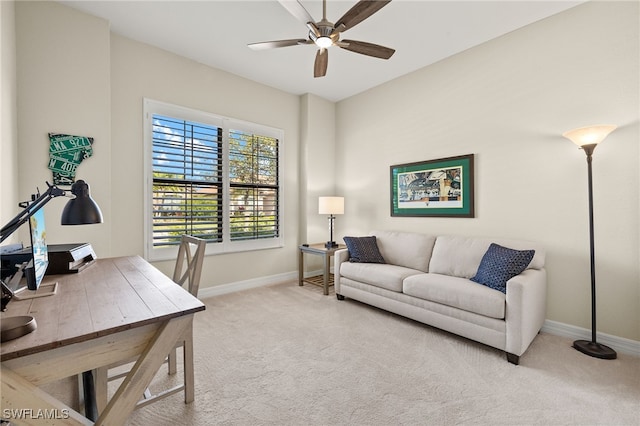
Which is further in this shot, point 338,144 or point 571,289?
point 338,144

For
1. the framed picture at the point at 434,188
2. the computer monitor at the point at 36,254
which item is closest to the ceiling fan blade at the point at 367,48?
the framed picture at the point at 434,188

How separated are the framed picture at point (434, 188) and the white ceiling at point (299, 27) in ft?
4.29

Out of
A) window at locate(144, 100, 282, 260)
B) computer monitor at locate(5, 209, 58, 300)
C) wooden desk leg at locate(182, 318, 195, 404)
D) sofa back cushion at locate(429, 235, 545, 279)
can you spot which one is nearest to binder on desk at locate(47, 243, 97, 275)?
computer monitor at locate(5, 209, 58, 300)

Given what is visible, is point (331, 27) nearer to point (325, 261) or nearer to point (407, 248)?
point (407, 248)

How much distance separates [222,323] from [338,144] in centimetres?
337

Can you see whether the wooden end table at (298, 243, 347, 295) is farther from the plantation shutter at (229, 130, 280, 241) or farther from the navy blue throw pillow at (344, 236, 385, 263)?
the plantation shutter at (229, 130, 280, 241)

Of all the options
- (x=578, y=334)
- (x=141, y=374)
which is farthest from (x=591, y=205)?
(x=141, y=374)

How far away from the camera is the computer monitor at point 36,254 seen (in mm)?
1152

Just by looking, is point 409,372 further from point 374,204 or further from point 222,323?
point 374,204

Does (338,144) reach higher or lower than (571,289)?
higher

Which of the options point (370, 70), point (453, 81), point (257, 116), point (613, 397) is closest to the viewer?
point (613, 397)

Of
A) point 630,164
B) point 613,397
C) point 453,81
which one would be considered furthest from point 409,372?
point 453,81

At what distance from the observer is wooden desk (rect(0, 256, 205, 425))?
829 mm

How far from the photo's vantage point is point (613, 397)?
176cm
